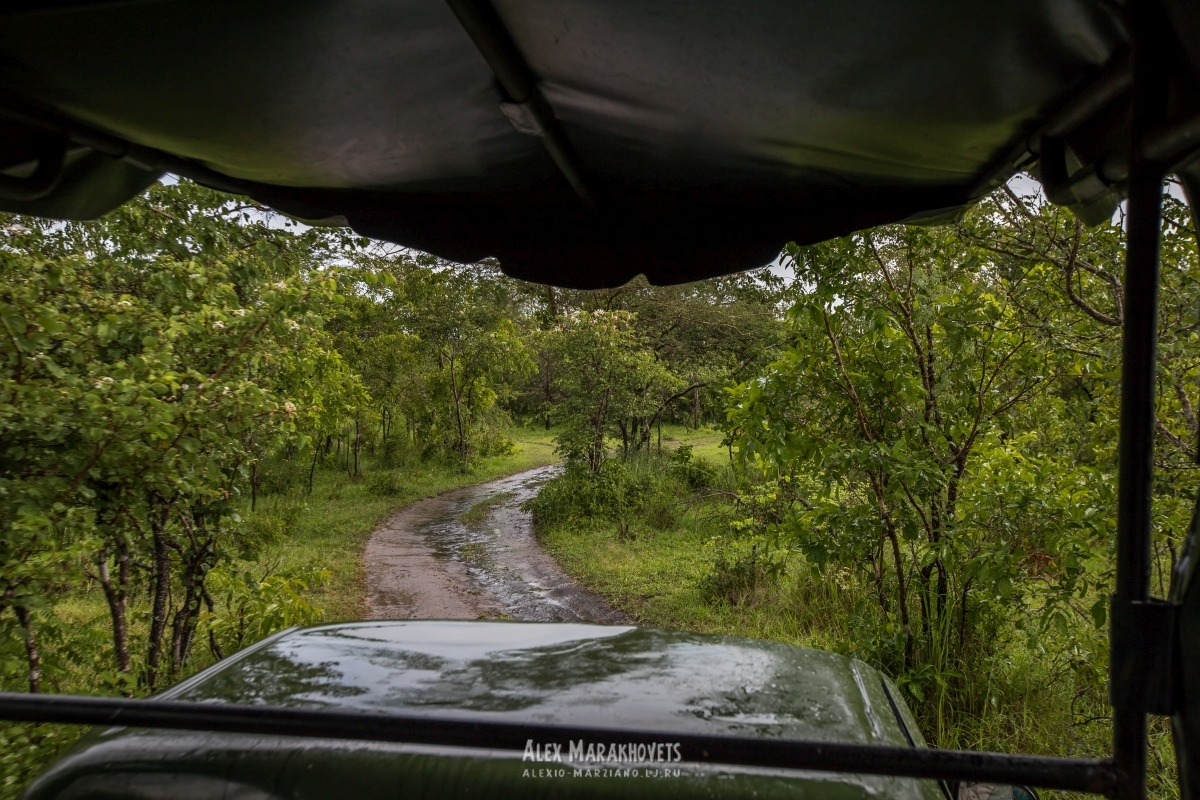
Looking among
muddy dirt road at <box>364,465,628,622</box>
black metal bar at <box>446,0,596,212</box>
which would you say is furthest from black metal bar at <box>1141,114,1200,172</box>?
muddy dirt road at <box>364,465,628,622</box>

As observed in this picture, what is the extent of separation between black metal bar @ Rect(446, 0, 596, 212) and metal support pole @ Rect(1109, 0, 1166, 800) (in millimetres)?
1037

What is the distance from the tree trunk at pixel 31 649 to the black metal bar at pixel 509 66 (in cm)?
333

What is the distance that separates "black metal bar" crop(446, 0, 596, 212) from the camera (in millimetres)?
1180

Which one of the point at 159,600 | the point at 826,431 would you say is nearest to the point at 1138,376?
the point at 826,431

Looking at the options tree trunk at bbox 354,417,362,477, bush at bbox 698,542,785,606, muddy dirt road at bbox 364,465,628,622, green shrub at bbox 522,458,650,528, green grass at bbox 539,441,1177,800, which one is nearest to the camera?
green grass at bbox 539,441,1177,800

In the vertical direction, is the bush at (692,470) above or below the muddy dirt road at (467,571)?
above

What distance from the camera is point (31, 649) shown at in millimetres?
3352

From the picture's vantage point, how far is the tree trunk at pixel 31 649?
3.21 meters

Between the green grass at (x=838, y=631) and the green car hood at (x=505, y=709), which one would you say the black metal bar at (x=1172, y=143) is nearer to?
the green car hood at (x=505, y=709)

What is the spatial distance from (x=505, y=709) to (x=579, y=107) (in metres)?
1.46

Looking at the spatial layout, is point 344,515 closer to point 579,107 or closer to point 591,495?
point 591,495

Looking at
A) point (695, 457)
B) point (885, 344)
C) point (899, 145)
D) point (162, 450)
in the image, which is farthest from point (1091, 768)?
point (695, 457)

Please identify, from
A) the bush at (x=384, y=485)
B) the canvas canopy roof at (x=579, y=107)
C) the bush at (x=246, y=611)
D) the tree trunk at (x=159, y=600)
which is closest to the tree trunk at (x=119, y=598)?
the tree trunk at (x=159, y=600)

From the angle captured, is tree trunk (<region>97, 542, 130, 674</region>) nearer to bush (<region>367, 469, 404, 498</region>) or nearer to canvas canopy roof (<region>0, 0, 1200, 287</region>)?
canvas canopy roof (<region>0, 0, 1200, 287</region>)
